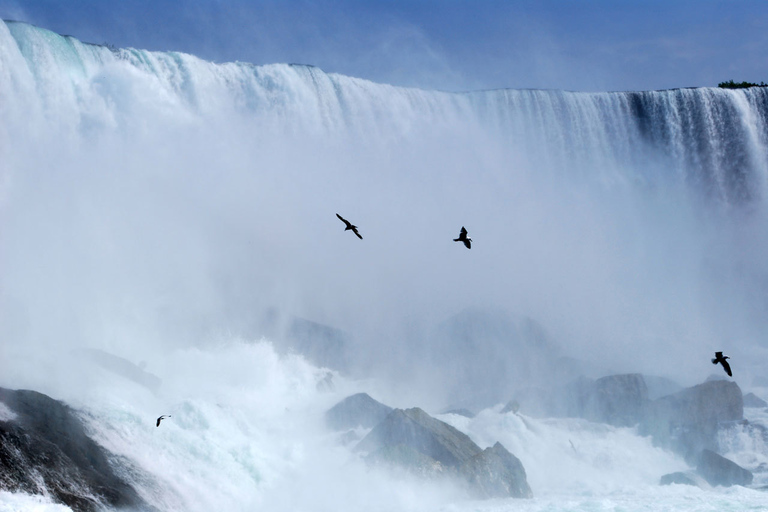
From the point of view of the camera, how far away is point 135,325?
33812 mm

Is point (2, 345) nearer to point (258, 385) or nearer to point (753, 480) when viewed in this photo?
point (258, 385)

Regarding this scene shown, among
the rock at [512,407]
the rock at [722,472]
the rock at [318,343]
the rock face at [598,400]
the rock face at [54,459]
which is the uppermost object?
the rock at [318,343]

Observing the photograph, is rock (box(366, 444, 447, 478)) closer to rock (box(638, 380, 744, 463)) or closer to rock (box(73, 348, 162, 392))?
rock (box(73, 348, 162, 392))

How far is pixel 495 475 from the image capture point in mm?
27281

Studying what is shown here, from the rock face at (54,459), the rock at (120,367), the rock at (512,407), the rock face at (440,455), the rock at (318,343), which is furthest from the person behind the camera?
the rock at (318,343)

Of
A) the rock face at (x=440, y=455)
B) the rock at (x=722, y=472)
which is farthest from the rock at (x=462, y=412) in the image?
the rock at (x=722, y=472)

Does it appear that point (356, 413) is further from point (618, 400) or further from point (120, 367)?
point (618, 400)

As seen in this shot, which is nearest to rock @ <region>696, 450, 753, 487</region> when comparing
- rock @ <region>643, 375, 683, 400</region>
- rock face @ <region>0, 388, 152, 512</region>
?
rock @ <region>643, 375, 683, 400</region>

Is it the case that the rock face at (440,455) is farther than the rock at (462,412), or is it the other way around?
the rock at (462,412)

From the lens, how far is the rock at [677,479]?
30.2 meters

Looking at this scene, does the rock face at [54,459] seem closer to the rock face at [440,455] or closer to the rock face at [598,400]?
the rock face at [440,455]

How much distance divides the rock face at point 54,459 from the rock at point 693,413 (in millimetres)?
22362

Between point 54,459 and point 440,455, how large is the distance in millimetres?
12080

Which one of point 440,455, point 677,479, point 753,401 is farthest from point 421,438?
point 753,401
